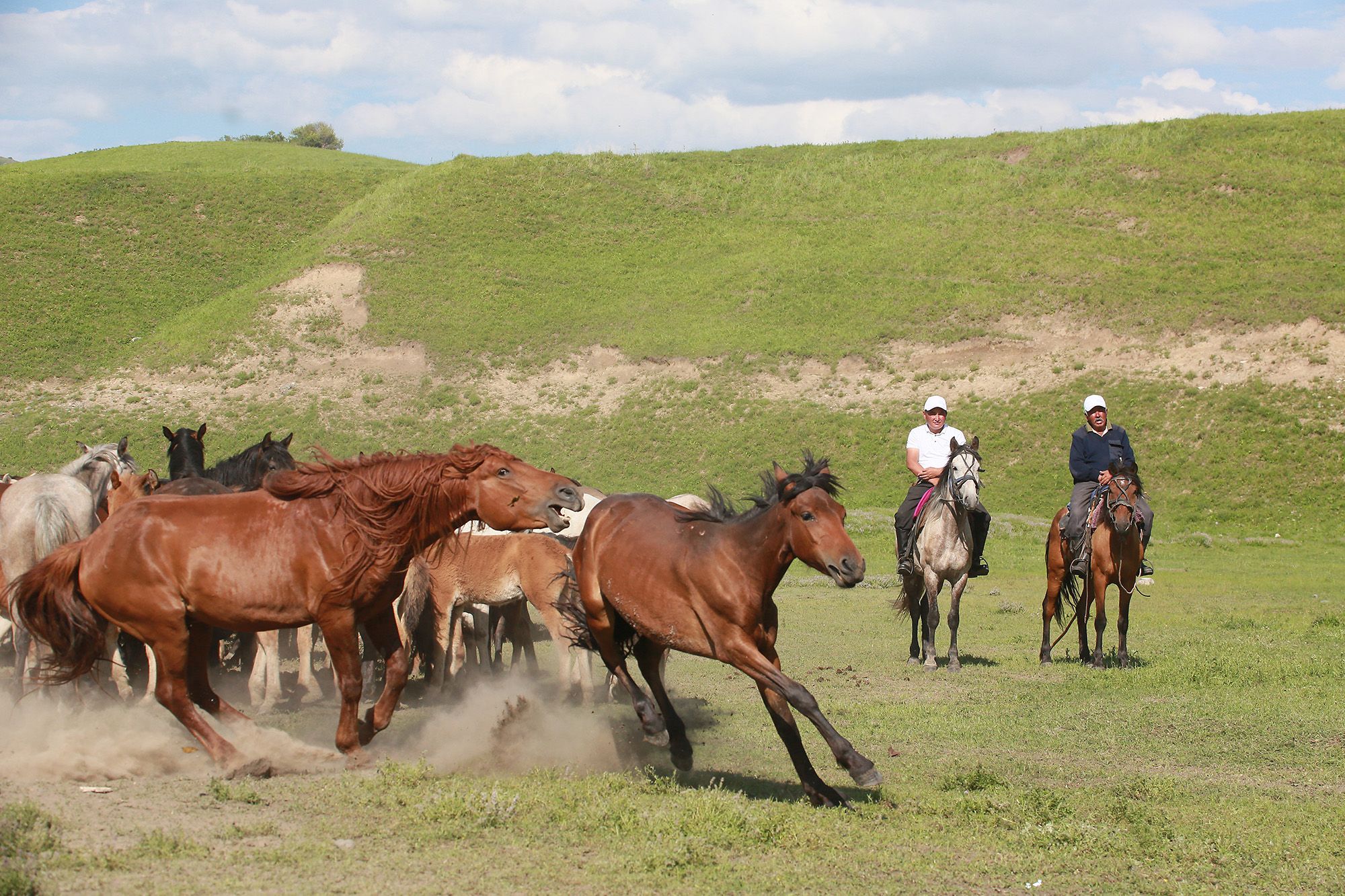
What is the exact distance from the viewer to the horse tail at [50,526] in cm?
1004

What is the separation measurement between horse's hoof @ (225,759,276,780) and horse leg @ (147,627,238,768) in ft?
0.41

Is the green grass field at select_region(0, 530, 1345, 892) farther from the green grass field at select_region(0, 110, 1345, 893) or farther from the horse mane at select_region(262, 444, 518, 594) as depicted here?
the horse mane at select_region(262, 444, 518, 594)

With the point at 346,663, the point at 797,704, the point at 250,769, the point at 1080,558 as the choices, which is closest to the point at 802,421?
the point at 1080,558

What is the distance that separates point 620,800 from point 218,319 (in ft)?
133

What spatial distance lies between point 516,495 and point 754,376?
3107 centimetres

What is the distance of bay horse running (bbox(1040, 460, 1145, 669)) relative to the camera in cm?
1300

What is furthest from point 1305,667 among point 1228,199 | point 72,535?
point 1228,199

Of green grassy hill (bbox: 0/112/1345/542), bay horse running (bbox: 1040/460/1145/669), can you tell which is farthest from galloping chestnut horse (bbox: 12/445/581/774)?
green grassy hill (bbox: 0/112/1345/542)

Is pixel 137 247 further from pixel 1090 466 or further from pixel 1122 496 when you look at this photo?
pixel 1122 496

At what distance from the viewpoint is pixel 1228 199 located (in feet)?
146

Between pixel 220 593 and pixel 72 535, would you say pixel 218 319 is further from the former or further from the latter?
pixel 220 593

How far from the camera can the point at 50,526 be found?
10.1 metres

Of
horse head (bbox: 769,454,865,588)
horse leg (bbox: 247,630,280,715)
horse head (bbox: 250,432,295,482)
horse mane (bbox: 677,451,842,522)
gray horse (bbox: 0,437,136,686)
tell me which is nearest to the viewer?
horse head (bbox: 769,454,865,588)

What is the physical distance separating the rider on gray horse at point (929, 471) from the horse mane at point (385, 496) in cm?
729
